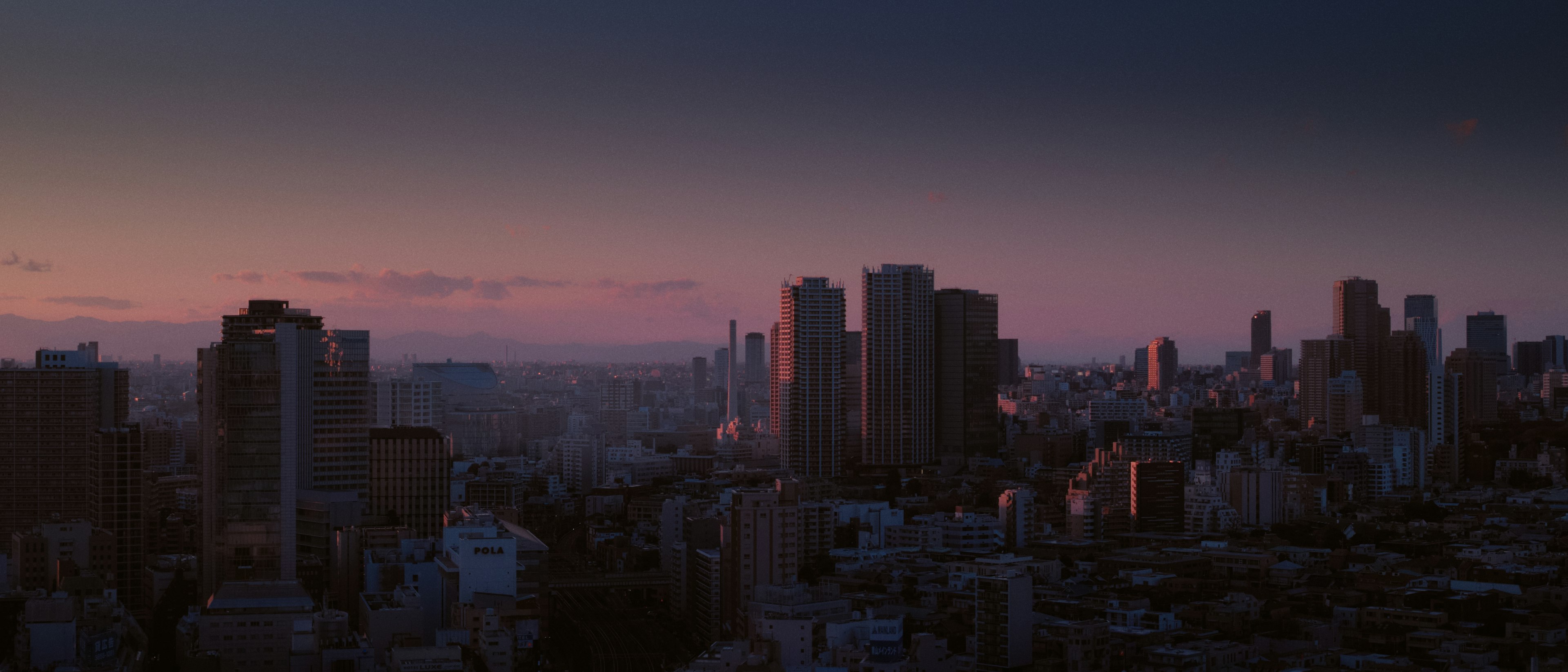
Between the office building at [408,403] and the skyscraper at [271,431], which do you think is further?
the office building at [408,403]

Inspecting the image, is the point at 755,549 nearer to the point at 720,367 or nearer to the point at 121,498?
the point at 121,498

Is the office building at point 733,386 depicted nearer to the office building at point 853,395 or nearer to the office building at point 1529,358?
the office building at point 853,395

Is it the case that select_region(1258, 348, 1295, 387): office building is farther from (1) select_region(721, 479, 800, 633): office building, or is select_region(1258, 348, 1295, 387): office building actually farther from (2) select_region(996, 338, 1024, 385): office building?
(1) select_region(721, 479, 800, 633): office building

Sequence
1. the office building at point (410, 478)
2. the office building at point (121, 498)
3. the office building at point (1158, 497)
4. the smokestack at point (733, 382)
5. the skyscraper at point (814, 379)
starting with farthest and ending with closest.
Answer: the smokestack at point (733, 382) → the skyscraper at point (814, 379) → the office building at point (1158, 497) → the office building at point (410, 478) → the office building at point (121, 498)

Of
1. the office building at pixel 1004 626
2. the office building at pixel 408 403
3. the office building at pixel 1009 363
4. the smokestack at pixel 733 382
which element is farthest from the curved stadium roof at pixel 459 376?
the office building at pixel 1004 626

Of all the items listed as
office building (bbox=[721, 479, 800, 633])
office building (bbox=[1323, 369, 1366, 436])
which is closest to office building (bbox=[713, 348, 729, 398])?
office building (bbox=[1323, 369, 1366, 436])

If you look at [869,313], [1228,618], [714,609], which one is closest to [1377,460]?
[869,313]

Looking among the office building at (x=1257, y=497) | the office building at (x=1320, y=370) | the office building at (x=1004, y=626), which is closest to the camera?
the office building at (x=1004, y=626)

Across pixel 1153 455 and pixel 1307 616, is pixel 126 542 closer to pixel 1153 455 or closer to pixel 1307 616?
pixel 1307 616
